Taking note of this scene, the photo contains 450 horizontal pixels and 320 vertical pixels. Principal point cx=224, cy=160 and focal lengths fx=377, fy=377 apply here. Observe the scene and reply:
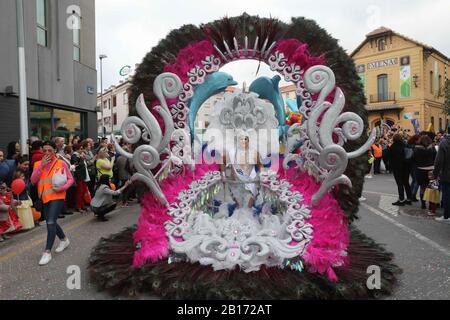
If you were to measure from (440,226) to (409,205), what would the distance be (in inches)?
83.4

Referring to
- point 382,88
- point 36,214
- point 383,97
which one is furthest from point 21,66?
point 382,88

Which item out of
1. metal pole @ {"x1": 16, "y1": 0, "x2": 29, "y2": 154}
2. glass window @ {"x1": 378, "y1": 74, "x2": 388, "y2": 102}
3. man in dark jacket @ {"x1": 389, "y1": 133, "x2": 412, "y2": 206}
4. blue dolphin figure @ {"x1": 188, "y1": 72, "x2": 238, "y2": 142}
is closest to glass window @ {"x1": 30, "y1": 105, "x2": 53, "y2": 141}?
metal pole @ {"x1": 16, "y1": 0, "x2": 29, "y2": 154}

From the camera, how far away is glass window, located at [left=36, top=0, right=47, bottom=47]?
436 inches

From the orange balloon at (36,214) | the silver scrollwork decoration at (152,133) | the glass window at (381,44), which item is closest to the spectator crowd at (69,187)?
the orange balloon at (36,214)

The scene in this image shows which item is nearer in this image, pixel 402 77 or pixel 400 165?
pixel 400 165

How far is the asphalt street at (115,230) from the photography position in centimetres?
361

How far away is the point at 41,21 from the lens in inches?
444

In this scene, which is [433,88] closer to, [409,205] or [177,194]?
[409,205]

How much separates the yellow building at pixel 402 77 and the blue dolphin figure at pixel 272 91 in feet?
77.1

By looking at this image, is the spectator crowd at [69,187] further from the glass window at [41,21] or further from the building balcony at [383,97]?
the building balcony at [383,97]

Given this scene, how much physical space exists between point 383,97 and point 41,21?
24732 mm

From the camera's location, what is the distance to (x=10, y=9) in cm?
929

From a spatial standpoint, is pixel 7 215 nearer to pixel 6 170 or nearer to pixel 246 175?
pixel 6 170

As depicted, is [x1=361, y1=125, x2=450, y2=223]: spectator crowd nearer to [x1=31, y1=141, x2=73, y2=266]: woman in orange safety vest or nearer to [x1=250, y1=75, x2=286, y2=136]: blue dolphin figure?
[x1=250, y1=75, x2=286, y2=136]: blue dolphin figure
